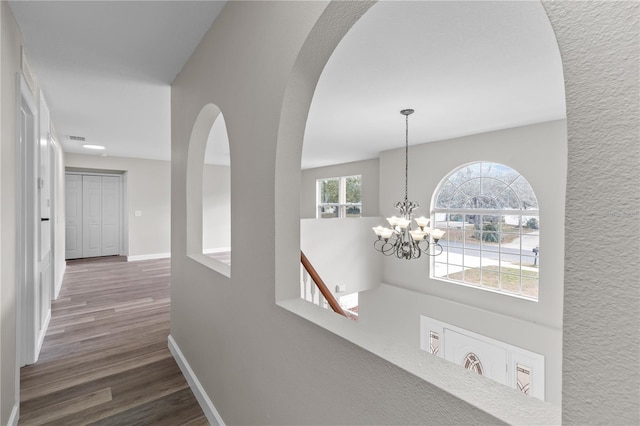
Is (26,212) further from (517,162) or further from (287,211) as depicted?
(517,162)

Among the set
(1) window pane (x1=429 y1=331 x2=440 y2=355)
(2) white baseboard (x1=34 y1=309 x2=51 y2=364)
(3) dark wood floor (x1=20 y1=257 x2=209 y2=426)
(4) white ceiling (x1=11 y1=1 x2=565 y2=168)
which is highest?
(4) white ceiling (x1=11 y1=1 x2=565 y2=168)

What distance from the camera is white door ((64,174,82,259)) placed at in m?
6.80

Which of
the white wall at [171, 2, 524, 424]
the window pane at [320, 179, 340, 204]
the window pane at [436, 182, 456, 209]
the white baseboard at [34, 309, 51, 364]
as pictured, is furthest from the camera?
the window pane at [320, 179, 340, 204]

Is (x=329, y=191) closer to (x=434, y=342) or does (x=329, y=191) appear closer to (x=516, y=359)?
(x=434, y=342)

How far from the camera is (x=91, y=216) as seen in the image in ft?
23.3

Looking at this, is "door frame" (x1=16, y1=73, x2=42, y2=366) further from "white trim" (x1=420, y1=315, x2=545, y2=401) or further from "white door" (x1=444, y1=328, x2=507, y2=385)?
"white door" (x1=444, y1=328, x2=507, y2=385)

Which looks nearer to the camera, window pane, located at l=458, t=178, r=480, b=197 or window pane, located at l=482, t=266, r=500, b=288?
window pane, located at l=482, t=266, r=500, b=288

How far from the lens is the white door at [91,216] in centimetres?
703

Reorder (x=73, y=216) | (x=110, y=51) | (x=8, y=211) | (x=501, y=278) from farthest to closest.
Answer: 1. (x=73, y=216)
2. (x=501, y=278)
3. (x=110, y=51)
4. (x=8, y=211)

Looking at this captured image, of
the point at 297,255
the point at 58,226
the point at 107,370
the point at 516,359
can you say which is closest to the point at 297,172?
the point at 297,255

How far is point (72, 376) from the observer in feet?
7.80

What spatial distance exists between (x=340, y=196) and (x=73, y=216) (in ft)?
20.2

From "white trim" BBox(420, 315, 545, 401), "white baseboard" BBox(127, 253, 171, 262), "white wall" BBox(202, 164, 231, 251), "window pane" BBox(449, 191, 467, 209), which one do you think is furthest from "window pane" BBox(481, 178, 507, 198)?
"white baseboard" BBox(127, 253, 171, 262)

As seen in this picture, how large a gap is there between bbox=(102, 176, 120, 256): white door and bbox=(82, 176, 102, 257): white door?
78mm
